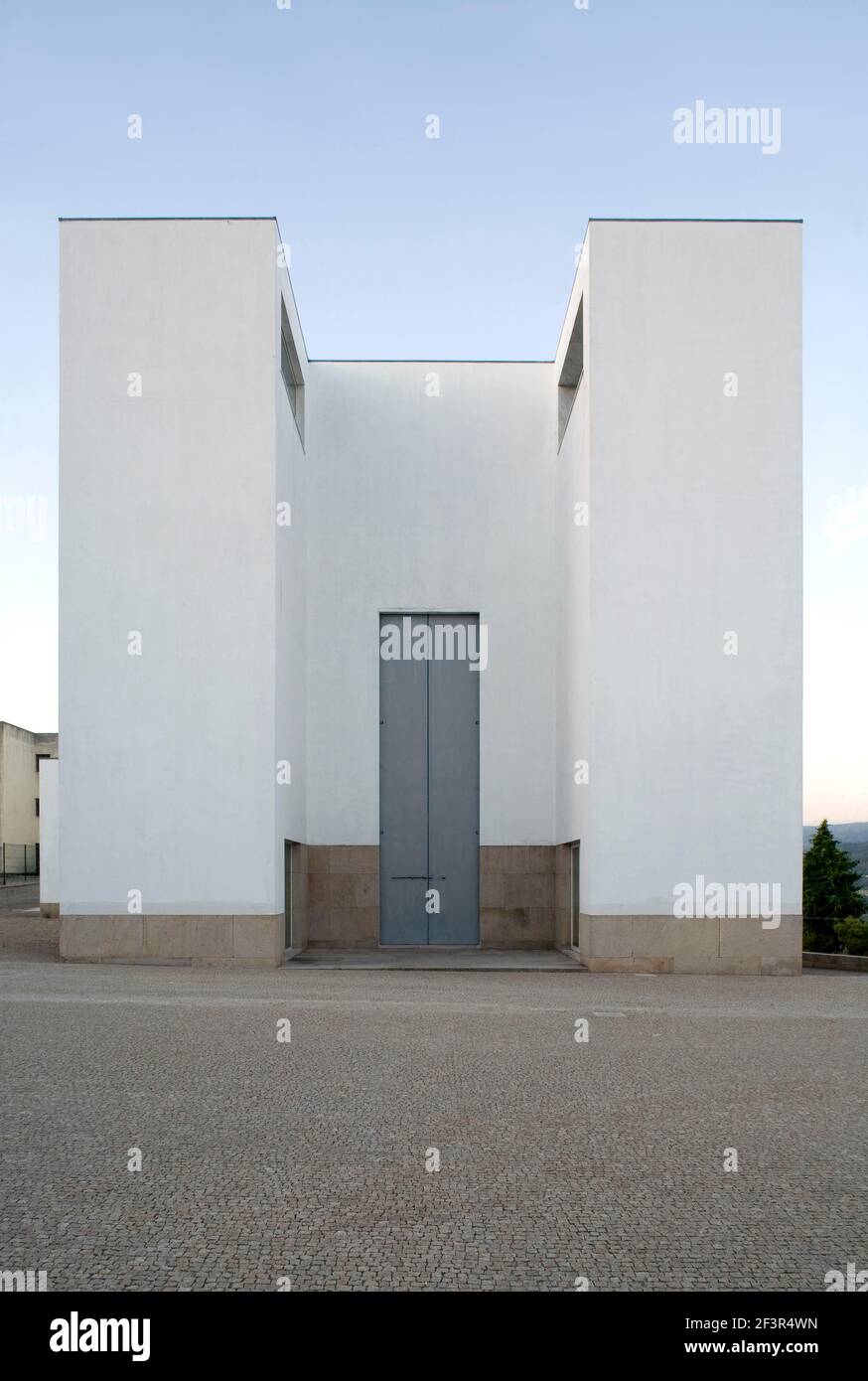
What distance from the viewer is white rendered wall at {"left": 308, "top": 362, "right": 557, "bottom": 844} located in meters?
23.0

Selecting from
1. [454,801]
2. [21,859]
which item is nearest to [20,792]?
[21,859]

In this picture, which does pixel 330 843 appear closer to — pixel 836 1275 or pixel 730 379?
pixel 730 379

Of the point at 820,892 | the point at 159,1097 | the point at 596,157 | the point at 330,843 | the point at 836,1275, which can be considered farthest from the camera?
the point at 820,892

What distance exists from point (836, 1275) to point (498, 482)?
63.9ft

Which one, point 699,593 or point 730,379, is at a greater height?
point 730,379

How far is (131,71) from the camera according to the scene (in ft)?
56.5

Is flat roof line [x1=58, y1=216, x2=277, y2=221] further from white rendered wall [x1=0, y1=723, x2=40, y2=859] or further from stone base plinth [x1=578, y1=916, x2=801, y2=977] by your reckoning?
white rendered wall [x1=0, y1=723, x2=40, y2=859]

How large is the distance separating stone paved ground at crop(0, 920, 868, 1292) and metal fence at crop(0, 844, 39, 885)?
128 ft

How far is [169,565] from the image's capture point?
18.5 metres

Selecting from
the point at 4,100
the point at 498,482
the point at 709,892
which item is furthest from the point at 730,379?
the point at 4,100

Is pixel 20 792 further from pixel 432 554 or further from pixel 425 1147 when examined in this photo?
pixel 425 1147

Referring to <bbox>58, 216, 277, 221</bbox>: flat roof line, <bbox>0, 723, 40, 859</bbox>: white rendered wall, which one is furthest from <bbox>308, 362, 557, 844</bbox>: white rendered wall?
<bbox>0, 723, 40, 859</bbox>: white rendered wall

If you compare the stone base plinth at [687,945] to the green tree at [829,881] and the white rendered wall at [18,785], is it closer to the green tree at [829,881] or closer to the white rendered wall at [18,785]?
the green tree at [829,881]

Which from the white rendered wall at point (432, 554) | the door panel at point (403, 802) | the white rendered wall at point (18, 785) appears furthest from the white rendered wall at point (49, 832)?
the white rendered wall at point (18, 785)
